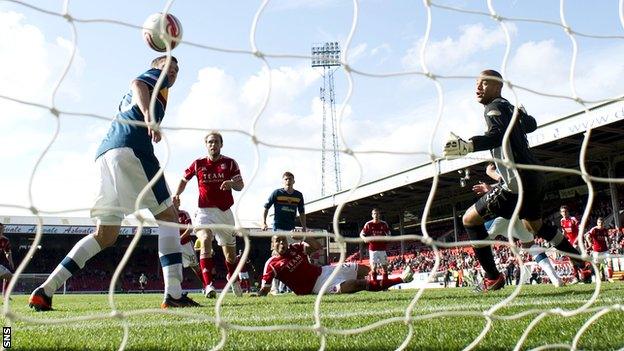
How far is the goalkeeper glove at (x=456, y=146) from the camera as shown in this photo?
11.4 feet

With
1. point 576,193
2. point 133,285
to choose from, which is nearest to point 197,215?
point 576,193

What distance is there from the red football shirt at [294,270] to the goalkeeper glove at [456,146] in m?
3.56

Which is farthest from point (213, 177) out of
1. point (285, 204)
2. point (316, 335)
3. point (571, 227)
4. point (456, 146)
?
point (571, 227)

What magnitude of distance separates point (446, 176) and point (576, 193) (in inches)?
228

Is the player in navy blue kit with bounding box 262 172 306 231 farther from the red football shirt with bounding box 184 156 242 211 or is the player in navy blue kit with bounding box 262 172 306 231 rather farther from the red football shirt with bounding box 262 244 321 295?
the red football shirt with bounding box 262 244 321 295

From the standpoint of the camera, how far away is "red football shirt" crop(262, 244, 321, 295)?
680cm

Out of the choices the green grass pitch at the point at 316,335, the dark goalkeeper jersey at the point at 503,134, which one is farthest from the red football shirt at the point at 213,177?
the green grass pitch at the point at 316,335

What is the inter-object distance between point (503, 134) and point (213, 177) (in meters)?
3.87

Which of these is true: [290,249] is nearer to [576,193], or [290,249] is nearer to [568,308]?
[568,308]

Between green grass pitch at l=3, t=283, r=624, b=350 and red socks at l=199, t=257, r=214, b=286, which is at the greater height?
red socks at l=199, t=257, r=214, b=286

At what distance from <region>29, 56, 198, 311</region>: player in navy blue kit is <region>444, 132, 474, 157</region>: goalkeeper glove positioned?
1.91 m

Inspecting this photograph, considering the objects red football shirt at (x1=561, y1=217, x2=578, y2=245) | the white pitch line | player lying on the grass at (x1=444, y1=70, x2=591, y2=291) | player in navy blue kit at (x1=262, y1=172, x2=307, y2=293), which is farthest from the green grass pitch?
red football shirt at (x1=561, y1=217, x2=578, y2=245)

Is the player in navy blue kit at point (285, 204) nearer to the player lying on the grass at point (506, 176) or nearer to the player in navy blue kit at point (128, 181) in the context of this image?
the player lying on the grass at point (506, 176)

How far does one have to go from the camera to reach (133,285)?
40312 millimetres
